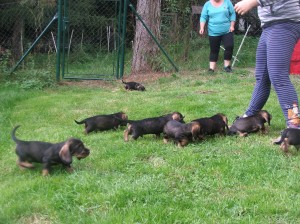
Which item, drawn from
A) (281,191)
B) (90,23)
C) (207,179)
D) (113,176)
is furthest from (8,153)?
(90,23)

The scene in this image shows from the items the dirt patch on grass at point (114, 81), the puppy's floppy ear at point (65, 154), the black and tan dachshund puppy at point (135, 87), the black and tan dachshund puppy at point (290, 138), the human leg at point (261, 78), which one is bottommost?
the dirt patch on grass at point (114, 81)

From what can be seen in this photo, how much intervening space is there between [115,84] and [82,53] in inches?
198

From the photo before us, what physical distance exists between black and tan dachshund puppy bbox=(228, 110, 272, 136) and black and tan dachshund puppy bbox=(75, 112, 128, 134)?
1573 millimetres

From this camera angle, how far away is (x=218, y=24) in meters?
11.3

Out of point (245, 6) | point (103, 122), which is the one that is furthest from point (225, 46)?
point (245, 6)

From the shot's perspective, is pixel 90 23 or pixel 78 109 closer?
pixel 78 109

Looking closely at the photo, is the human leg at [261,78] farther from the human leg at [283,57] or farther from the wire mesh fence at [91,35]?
the wire mesh fence at [91,35]

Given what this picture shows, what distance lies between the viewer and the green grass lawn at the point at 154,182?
3672 millimetres

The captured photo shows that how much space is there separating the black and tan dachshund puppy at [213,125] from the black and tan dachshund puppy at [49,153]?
154 cm

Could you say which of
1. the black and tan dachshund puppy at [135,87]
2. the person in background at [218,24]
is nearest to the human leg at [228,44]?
the person in background at [218,24]

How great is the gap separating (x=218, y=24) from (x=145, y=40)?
206 cm

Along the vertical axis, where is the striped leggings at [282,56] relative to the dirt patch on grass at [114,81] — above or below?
above

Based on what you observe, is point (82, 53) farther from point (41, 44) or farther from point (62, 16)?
point (62, 16)

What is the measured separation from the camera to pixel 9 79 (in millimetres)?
11219
